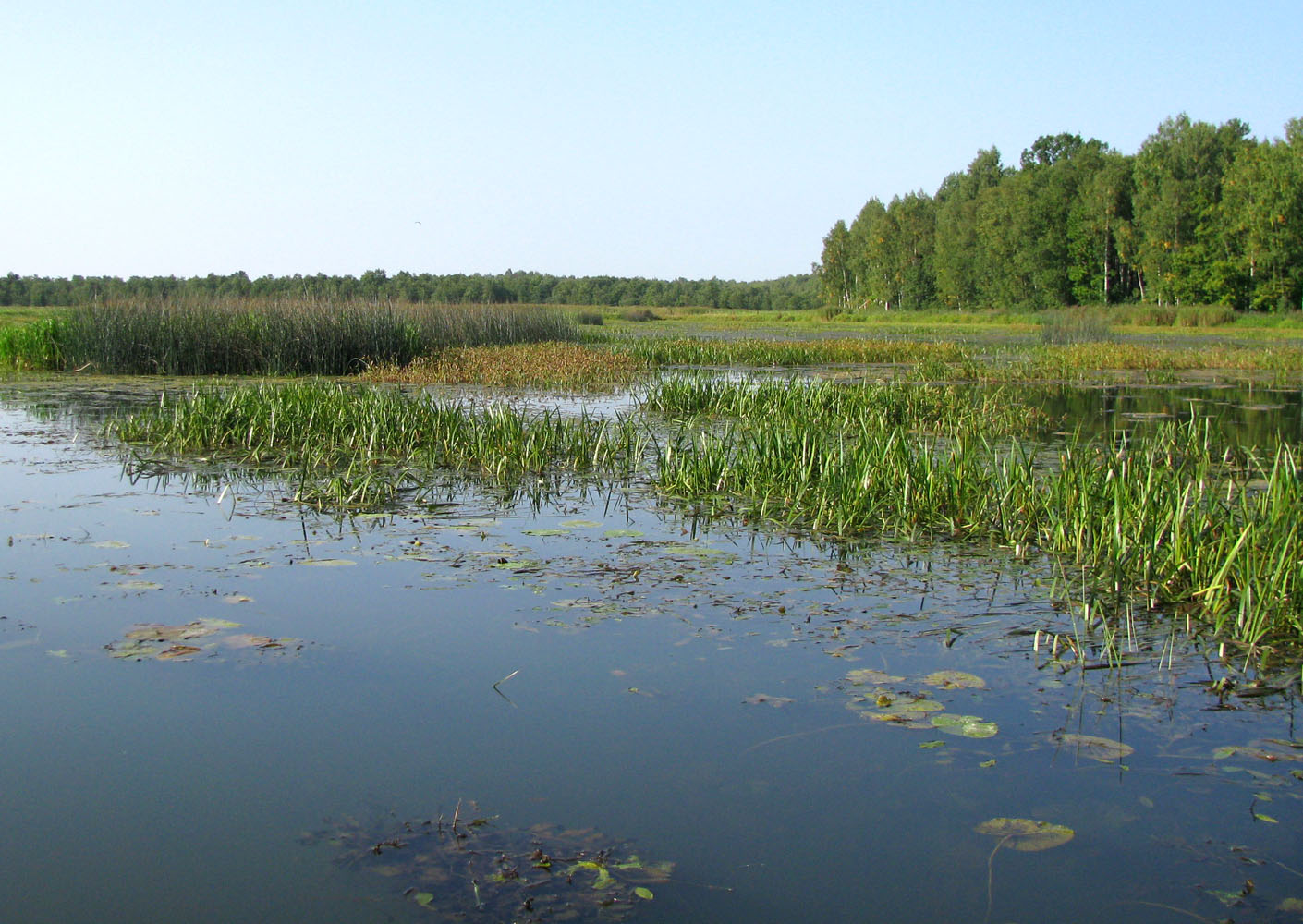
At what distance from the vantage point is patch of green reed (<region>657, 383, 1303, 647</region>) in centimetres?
483

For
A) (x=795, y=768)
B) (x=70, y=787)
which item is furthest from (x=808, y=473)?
(x=70, y=787)

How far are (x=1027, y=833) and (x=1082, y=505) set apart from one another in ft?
10.4

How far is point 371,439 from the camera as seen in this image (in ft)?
29.5

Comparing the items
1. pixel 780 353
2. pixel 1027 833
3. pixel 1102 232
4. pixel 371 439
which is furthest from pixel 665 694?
pixel 1102 232

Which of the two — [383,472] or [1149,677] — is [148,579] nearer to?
[383,472]

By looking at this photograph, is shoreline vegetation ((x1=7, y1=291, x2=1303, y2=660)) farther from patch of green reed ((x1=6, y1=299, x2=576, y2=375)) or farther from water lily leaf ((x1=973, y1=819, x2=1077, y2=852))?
water lily leaf ((x1=973, y1=819, x2=1077, y2=852))

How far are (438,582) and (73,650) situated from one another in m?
1.73

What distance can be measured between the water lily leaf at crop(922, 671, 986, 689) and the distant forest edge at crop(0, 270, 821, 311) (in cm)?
1708

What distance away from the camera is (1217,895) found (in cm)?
275

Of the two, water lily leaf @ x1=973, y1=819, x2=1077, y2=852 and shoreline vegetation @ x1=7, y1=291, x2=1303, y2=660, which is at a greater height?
shoreline vegetation @ x1=7, y1=291, x2=1303, y2=660

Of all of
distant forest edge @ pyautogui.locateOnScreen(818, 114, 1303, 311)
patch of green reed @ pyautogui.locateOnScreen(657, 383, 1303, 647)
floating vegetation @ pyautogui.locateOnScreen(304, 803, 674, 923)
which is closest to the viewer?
floating vegetation @ pyautogui.locateOnScreen(304, 803, 674, 923)

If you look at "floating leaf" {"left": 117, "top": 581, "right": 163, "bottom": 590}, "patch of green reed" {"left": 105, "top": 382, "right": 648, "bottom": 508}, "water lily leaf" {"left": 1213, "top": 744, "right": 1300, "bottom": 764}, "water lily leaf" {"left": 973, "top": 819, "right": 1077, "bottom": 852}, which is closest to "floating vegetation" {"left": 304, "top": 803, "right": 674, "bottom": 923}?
"water lily leaf" {"left": 973, "top": 819, "right": 1077, "bottom": 852}

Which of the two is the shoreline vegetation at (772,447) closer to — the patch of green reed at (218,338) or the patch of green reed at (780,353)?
the patch of green reed at (218,338)

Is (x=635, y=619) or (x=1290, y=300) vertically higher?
(x=1290, y=300)
